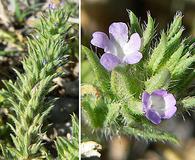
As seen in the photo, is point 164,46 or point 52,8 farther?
point 52,8

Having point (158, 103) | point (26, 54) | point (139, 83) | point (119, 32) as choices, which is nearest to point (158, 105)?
point (158, 103)

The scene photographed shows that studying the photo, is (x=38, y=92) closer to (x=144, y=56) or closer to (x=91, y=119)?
(x=91, y=119)

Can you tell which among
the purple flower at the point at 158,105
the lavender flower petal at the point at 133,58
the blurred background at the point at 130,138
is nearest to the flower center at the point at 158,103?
the purple flower at the point at 158,105

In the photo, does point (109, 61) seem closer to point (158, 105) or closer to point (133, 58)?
point (133, 58)

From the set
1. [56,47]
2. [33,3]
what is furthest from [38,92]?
[33,3]

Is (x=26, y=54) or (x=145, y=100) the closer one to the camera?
(x=145, y=100)

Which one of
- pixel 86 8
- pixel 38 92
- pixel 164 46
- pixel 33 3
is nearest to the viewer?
pixel 164 46

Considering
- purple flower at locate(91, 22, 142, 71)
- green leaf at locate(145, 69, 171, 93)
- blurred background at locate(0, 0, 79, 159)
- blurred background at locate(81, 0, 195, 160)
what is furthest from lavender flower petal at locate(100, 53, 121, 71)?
blurred background at locate(0, 0, 79, 159)
